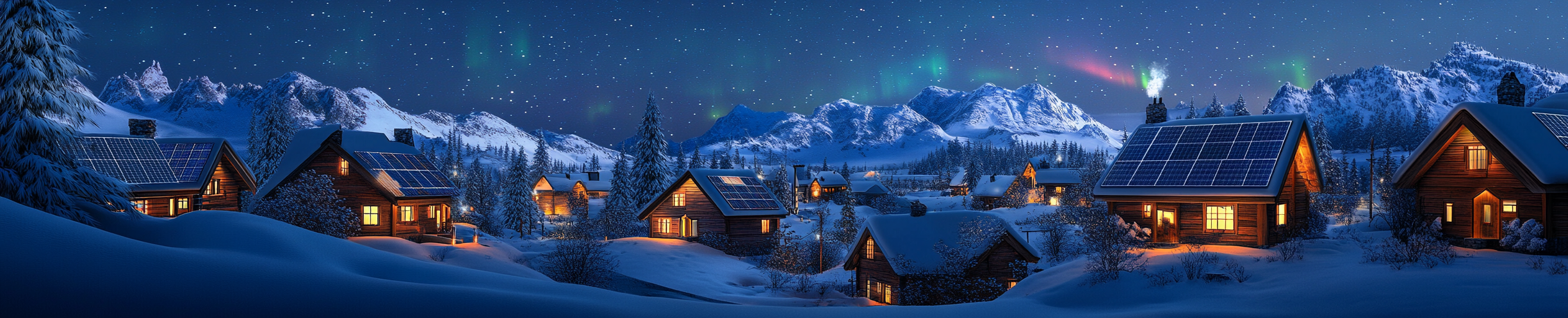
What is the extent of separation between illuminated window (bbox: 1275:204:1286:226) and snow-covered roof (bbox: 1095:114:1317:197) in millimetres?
1532

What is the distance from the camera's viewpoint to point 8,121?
15617 mm

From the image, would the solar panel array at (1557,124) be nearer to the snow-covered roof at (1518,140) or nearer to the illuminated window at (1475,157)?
the snow-covered roof at (1518,140)

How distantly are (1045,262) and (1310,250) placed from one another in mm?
13785

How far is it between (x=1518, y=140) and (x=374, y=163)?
4567cm

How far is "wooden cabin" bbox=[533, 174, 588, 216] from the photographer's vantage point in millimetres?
111262

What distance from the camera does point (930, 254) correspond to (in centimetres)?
2838

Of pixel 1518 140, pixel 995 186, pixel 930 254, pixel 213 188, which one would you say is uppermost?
pixel 1518 140

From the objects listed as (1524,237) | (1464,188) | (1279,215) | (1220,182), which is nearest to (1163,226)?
(1220,182)

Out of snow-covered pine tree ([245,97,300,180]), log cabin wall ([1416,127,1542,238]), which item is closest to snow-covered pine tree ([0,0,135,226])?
log cabin wall ([1416,127,1542,238])

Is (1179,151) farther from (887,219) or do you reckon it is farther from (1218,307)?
(1218,307)

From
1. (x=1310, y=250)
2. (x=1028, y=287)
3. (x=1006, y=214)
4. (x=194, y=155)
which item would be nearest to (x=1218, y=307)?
(x=1028, y=287)

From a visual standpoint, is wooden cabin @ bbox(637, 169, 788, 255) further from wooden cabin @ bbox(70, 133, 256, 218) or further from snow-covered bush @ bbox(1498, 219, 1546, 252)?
snow-covered bush @ bbox(1498, 219, 1546, 252)

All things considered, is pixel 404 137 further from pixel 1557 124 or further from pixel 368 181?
pixel 1557 124

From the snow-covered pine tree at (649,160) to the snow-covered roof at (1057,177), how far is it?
171ft
